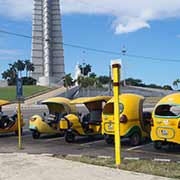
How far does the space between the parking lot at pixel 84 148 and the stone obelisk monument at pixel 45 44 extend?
107 m

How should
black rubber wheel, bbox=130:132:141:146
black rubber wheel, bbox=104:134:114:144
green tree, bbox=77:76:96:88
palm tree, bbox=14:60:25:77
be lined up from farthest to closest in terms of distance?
palm tree, bbox=14:60:25:77 < green tree, bbox=77:76:96:88 < black rubber wheel, bbox=104:134:114:144 < black rubber wheel, bbox=130:132:141:146

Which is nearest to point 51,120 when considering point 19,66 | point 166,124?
point 166,124

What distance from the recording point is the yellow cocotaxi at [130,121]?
11.8 metres

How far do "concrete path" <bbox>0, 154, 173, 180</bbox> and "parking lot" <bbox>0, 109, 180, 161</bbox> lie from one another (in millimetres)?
2056

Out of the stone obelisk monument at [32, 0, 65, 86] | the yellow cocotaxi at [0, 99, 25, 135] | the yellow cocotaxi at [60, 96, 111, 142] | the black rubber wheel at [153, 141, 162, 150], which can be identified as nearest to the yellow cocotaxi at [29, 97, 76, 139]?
the yellow cocotaxi at [60, 96, 111, 142]

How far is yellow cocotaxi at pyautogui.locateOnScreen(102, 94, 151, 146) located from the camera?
11789mm

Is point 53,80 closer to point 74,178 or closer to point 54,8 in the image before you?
point 54,8

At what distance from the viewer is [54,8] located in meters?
129

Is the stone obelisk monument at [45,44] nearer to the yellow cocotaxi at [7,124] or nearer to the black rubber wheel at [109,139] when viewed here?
the yellow cocotaxi at [7,124]

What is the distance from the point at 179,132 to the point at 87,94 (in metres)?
75.5

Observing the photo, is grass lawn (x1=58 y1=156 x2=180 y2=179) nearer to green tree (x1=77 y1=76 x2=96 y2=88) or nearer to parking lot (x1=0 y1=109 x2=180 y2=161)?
parking lot (x1=0 y1=109 x2=180 y2=161)

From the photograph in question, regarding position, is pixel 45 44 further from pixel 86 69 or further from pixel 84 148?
pixel 84 148

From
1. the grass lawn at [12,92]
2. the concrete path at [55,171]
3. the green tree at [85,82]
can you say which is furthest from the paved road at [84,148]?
the green tree at [85,82]

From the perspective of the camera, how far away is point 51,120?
15.1 m
